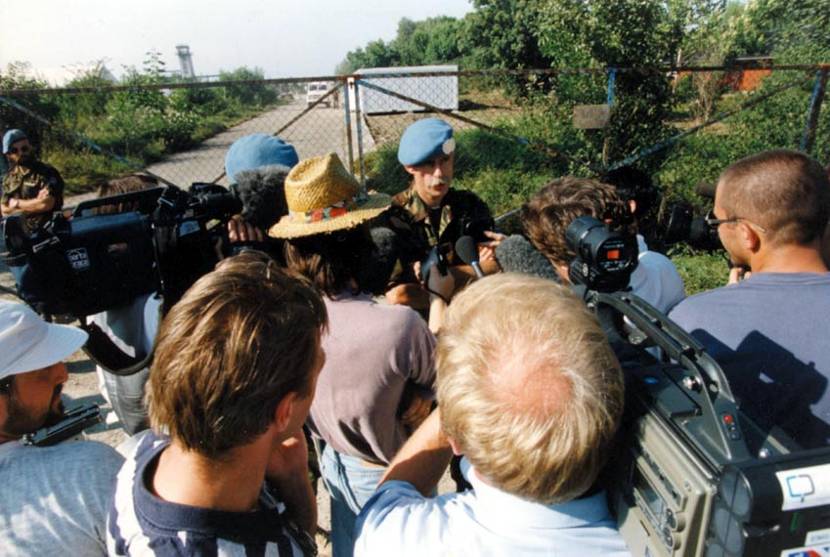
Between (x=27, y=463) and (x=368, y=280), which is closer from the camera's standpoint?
(x=27, y=463)

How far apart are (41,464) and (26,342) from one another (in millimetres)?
302

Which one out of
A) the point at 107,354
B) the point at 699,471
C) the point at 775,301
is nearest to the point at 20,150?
the point at 107,354

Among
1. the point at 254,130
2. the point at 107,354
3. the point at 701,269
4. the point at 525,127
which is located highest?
the point at 107,354

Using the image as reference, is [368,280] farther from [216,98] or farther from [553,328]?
[216,98]

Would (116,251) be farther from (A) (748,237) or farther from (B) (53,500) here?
(A) (748,237)

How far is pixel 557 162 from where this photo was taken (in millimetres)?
8641

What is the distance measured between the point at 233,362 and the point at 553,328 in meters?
0.61

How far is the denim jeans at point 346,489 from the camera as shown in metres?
1.82

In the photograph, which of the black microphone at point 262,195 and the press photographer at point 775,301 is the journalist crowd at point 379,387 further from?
the black microphone at point 262,195

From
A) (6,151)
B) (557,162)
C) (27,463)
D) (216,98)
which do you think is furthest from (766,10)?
(216,98)

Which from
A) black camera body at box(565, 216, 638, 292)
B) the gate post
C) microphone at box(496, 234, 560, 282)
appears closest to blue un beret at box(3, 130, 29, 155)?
microphone at box(496, 234, 560, 282)

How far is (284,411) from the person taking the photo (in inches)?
46.4

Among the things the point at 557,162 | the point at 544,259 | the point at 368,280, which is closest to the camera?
the point at 368,280

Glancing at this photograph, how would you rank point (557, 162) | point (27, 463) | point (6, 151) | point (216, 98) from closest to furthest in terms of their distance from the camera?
point (27, 463) < point (6, 151) < point (557, 162) < point (216, 98)
